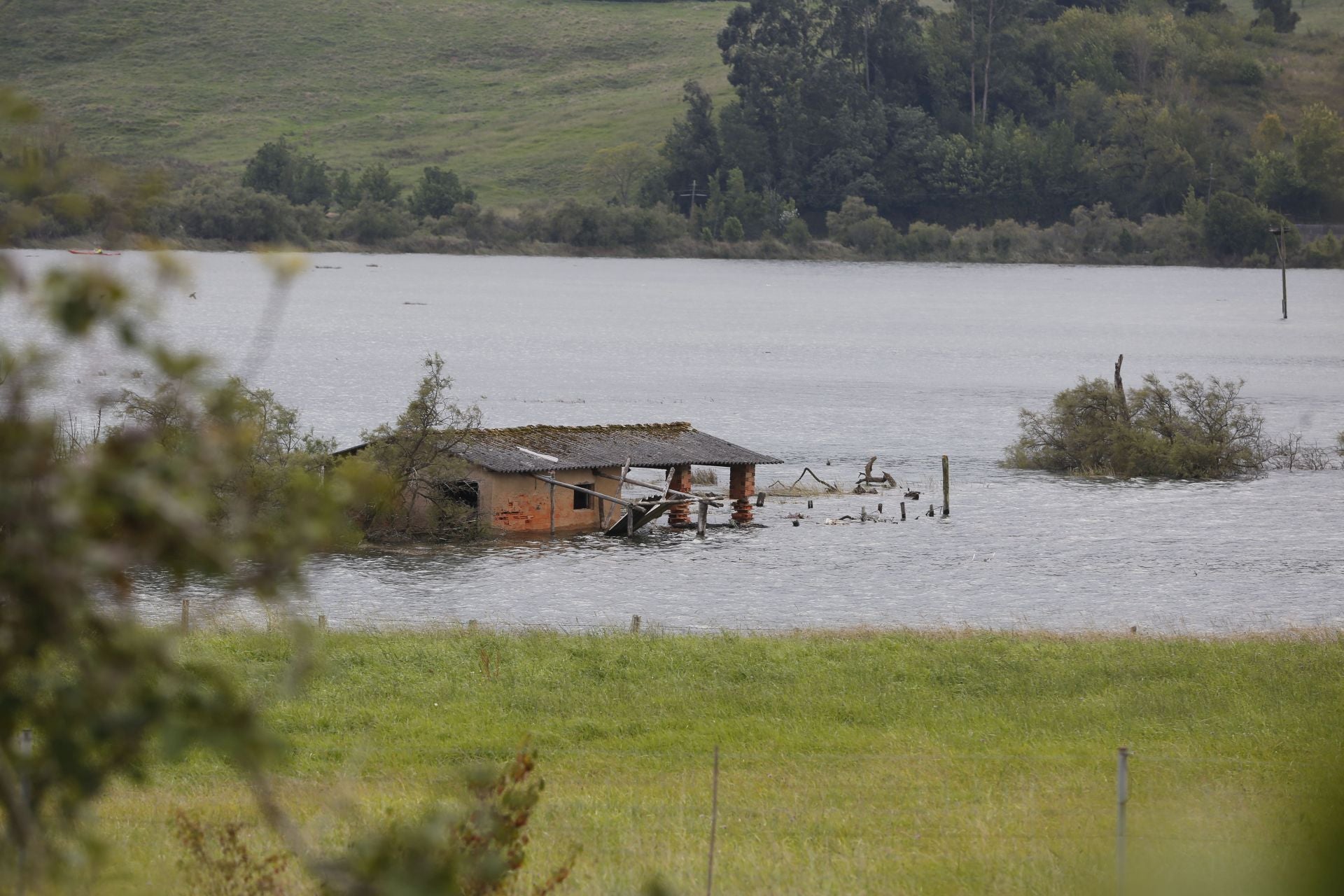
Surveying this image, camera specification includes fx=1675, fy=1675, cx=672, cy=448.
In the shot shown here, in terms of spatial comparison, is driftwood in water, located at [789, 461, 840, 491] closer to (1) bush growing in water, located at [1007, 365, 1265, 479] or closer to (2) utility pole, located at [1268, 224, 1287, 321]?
(1) bush growing in water, located at [1007, 365, 1265, 479]

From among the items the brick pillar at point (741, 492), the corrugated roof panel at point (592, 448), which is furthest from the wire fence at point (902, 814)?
the brick pillar at point (741, 492)

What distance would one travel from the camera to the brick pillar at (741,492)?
55281 millimetres

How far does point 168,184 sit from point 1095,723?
18589 millimetres

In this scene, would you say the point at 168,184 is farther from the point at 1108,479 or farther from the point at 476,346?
the point at 476,346

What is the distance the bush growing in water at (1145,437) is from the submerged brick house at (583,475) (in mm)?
17938

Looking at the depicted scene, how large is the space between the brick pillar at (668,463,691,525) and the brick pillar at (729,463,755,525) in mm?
1495

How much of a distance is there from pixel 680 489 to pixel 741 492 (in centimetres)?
204

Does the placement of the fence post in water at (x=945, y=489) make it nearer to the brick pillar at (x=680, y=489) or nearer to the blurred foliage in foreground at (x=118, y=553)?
the brick pillar at (x=680, y=489)

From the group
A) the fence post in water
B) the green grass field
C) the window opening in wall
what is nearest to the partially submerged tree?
the window opening in wall

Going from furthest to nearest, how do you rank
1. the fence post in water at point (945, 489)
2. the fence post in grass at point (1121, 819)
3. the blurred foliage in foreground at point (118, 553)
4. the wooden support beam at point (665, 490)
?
the fence post in water at point (945, 489)
the wooden support beam at point (665, 490)
the fence post in grass at point (1121, 819)
the blurred foliage in foreground at point (118, 553)

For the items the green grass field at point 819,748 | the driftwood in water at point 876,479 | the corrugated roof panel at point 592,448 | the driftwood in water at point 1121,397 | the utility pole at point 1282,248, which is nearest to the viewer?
the green grass field at point 819,748

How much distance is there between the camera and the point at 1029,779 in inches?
682

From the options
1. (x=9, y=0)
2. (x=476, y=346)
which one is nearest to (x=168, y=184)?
(x=9, y=0)

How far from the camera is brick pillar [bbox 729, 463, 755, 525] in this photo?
55281mm
